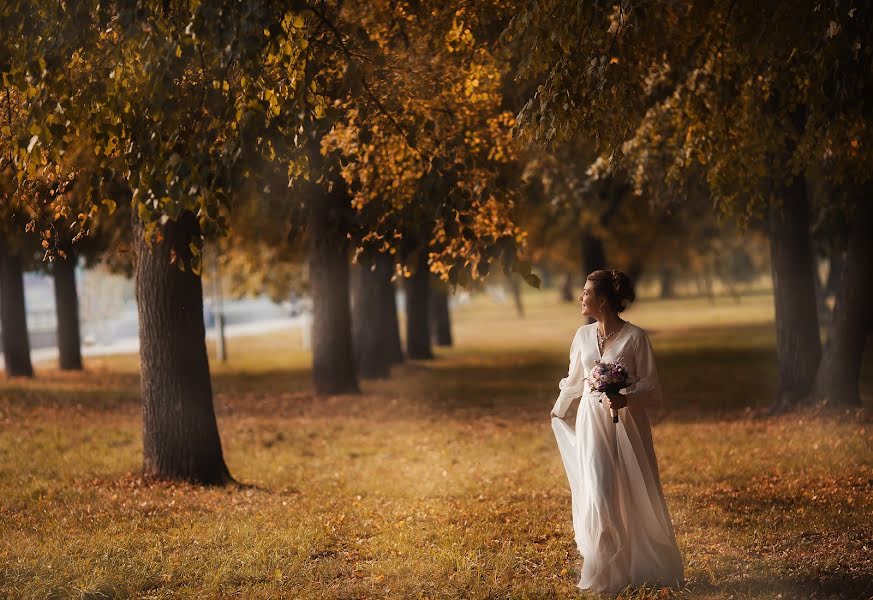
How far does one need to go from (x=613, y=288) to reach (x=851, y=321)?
8.85 meters

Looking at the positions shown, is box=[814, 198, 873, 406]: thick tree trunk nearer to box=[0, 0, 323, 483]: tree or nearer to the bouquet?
the bouquet

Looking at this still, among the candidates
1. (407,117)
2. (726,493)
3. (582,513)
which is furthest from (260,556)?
(726,493)

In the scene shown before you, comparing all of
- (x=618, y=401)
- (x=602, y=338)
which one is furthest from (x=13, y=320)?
(x=618, y=401)

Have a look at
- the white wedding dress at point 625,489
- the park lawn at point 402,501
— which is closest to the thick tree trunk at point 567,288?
the park lawn at point 402,501

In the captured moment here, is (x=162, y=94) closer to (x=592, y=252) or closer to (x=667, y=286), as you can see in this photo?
(x=592, y=252)

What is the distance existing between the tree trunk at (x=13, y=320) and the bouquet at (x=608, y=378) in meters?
20.5

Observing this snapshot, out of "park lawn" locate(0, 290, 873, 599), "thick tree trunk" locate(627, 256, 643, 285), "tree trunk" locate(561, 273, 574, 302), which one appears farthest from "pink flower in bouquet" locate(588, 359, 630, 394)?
"tree trunk" locate(561, 273, 574, 302)

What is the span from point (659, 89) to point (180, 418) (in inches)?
293

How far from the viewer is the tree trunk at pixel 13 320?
79.4 ft

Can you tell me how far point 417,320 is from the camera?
29.5m

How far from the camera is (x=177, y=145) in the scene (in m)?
6.83

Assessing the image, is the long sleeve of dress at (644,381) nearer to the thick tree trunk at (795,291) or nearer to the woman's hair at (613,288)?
the woman's hair at (613,288)

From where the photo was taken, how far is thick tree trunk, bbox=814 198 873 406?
46.2 feet

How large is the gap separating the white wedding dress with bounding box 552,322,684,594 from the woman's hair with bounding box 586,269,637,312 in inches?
6.1
